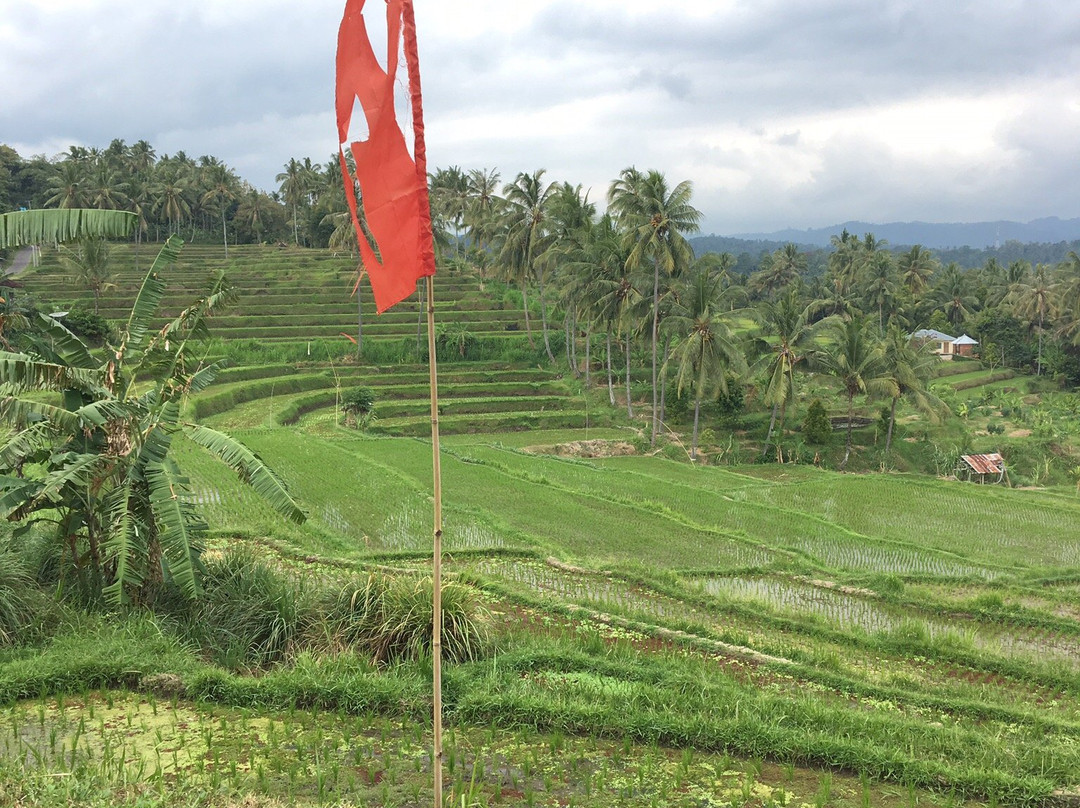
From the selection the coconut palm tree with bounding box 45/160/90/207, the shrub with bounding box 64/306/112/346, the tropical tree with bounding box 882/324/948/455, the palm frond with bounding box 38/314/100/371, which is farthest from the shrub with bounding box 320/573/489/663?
the coconut palm tree with bounding box 45/160/90/207

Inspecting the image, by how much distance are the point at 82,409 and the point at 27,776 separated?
12.5 ft

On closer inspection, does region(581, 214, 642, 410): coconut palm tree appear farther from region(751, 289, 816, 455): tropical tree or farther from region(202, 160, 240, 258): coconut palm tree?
region(202, 160, 240, 258): coconut palm tree

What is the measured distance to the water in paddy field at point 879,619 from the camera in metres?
10.8

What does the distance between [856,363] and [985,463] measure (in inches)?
214

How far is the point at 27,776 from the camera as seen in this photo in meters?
4.99

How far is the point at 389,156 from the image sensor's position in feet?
13.2

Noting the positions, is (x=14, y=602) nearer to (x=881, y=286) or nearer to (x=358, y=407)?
(x=358, y=407)

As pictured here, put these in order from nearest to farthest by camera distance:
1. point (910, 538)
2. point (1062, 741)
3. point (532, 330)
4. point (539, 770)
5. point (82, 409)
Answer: point (539, 770), point (1062, 741), point (82, 409), point (910, 538), point (532, 330)

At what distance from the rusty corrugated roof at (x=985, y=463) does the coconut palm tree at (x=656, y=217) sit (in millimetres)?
11845

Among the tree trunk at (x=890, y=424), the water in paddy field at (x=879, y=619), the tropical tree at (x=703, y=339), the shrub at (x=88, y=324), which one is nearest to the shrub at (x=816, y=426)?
the tree trunk at (x=890, y=424)

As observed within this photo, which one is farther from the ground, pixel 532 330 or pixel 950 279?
pixel 950 279

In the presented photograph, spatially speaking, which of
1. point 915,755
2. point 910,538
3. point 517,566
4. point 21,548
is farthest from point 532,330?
point 915,755

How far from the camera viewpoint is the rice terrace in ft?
18.8

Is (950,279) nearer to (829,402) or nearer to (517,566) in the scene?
(829,402)
